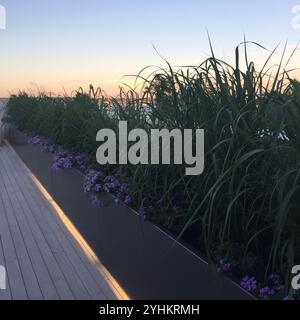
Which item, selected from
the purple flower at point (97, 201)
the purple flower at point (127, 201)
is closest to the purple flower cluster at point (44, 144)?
the purple flower at point (97, 201)

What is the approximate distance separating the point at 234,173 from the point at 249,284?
1.50 feet

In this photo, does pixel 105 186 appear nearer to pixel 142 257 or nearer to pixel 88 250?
pixel 88 250

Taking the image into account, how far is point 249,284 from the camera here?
67.0 inches

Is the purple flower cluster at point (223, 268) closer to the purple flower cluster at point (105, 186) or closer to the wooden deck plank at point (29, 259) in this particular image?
the purple flower cluster at point (105, 186)

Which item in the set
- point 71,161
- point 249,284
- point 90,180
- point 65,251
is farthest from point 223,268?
point 71,161

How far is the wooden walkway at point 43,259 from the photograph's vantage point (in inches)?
103

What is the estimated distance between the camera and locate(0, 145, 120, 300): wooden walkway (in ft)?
8.61

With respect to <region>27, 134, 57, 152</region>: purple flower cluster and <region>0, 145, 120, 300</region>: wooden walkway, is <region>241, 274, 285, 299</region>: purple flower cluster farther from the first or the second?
<region>27, 134, 57, 152</region>: purple flower cluster

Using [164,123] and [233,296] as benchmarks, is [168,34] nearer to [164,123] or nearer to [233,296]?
[164,123]

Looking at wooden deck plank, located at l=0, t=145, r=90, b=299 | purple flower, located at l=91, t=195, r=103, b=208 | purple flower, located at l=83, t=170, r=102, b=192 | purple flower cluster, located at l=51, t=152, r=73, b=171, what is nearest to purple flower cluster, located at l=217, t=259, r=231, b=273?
wooden deck plank, located at l=0, t=145, r=90, b=299

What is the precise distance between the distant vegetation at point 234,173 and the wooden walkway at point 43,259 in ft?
1.89
